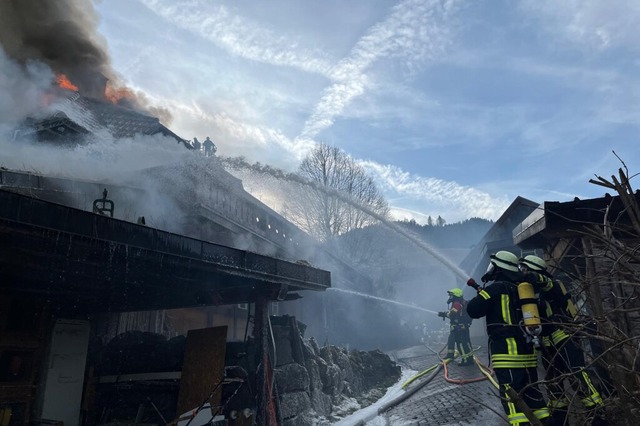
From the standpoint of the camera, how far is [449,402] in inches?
293

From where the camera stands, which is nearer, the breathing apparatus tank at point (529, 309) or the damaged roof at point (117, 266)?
the damaged roof at point (117, 266)

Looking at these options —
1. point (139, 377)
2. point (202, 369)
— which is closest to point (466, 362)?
point (202, 369)

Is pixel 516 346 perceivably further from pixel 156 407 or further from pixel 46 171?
pixel 46 171

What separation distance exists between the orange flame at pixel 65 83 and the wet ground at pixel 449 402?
1331 cm

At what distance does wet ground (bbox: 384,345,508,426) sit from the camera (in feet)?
20.9

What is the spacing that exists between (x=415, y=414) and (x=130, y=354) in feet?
15.3

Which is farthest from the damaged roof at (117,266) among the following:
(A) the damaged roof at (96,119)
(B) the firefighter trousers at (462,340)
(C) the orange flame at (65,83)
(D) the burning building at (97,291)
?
(C) the orange flame at (65,83)

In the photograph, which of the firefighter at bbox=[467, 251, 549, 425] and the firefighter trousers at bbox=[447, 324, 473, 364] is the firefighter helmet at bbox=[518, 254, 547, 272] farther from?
the firefighter trousers at bbox=[447, 324, 473, 364]

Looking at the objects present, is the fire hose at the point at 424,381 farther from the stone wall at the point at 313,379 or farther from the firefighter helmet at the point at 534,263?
the firefighter helmet at the point at 534,263

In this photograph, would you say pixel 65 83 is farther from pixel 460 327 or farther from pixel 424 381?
pixel 460 327

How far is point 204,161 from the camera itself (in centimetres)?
1217

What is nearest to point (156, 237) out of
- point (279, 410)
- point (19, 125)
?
point (279, 410)

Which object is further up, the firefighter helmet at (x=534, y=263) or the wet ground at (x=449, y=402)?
the firefighter helmet at (x=534, y=263)

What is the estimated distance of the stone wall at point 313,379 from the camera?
6.90 m
